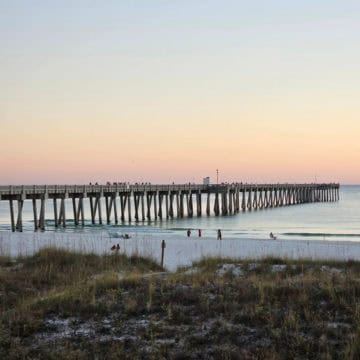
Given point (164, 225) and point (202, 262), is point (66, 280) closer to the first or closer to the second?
point (202, 262)

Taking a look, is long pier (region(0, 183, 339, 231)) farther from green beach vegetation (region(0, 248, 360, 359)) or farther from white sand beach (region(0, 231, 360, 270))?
green beach vegetation (region(0, 248, 360, 359))

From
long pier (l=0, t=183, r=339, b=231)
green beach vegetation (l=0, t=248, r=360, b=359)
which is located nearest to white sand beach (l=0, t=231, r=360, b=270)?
green beach vegetation (l=0, t=248, r=360, b=359)

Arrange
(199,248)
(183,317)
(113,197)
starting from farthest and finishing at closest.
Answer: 1. (113,197)
2. (199,248)
3. (183,317)

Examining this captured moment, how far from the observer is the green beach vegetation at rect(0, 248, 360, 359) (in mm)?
6898

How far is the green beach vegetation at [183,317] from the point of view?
22.6ft

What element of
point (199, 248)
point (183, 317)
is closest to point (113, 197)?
point (199, 248)

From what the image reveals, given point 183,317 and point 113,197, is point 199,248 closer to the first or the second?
point 183,317

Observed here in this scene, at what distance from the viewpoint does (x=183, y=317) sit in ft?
27.2

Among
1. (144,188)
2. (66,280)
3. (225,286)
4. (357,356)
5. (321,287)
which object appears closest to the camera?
(357,356)

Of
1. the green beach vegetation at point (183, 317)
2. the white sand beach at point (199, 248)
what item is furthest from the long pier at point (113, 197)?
the green beach vegetation at point (183, 317)

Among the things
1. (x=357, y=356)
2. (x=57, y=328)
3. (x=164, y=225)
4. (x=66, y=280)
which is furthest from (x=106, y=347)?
(x=164, y=225)

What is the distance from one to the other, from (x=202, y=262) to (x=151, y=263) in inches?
68.4

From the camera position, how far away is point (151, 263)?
603 inches

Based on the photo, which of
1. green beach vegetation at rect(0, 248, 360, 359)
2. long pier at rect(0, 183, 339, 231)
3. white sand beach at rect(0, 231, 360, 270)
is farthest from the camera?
long pier at rect(0, 183, 339, 231)
